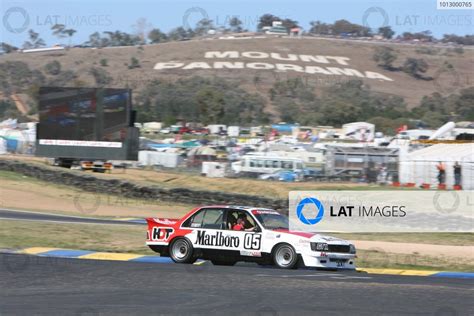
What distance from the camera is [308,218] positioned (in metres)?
26.2

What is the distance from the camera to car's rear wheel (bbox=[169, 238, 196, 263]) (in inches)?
602

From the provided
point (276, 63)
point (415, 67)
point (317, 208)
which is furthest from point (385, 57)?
point (317, 208)

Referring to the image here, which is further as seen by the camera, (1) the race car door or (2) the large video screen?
(2) the large video screen

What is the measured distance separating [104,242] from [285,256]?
6676mm

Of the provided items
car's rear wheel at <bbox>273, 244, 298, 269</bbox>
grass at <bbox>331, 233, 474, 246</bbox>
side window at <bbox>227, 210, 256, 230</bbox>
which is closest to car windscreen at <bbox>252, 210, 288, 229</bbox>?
side window at <bbox>227, 210, 256, 230</bbox>

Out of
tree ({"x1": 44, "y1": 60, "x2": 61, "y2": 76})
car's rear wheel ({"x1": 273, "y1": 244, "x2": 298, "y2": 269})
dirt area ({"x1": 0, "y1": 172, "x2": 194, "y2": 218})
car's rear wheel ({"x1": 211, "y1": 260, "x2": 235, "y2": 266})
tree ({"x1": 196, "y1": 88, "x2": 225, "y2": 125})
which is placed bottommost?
car's rear wheel ({"x1": 211, "y1": 260, "x2": 235, "y2": 266})

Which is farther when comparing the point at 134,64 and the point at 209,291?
the point at 134,64

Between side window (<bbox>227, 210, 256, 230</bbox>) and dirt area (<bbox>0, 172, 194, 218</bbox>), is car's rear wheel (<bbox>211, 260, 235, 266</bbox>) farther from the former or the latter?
dirt area (<bbox>0, 172, 194, 218</bbox>)

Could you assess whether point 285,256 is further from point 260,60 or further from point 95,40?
point 95,40

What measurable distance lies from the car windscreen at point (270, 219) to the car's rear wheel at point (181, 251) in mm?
1422

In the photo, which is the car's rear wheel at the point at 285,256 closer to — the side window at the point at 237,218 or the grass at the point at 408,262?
the side window at the point at 237,218

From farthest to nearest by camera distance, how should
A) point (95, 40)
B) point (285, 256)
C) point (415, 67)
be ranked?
point (95, 40) < point (415, 67) < point (285, 256)

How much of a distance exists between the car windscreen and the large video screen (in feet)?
86.8

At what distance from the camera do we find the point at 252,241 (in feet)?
48.8
